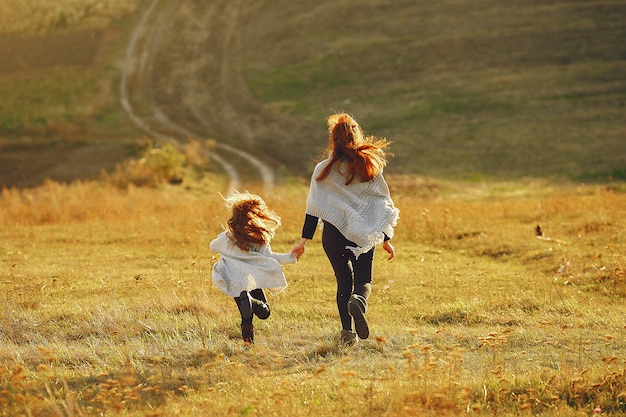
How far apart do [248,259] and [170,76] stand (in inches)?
1835

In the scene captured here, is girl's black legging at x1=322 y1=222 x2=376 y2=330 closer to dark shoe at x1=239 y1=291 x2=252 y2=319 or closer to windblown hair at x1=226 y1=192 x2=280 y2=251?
windblown hair at x1=226 y1=192 x2=280 y2=251

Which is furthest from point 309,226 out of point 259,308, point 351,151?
point 259,308

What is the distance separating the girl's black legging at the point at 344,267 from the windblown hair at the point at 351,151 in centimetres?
58

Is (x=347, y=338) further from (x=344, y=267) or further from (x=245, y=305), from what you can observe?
(x=245, y=305)

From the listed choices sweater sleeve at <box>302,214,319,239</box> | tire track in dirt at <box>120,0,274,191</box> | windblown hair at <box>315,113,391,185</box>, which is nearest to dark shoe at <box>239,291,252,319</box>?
A: sweater sleeve at <box>302,214,319,239</box>

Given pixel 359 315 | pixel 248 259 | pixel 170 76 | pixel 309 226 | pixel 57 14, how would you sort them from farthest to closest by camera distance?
pixel 57 14 < pixel 170 76 < pixel 248 259 < pixel 309 226 < pixel 359 315

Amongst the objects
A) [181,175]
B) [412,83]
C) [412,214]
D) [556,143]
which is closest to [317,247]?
[412,214]

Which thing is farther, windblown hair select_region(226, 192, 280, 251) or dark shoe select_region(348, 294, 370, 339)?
windblown hair select_region(226, 192, 280, 251)

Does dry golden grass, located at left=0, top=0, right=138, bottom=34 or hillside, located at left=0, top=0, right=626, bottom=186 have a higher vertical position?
dry golden grass, located at left=0, top=0, right=138, bottom=34

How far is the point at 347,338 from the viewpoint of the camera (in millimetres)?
8312

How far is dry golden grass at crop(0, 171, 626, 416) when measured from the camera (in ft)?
21.6

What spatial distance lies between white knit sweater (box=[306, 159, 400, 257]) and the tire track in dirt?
23.4 m

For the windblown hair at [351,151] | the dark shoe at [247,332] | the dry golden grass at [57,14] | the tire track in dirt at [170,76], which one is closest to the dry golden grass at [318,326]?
the dark shoe at [247,332]

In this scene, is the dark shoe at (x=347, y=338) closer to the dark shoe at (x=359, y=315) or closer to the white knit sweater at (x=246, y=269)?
the dark shoe at (x=359, y=315)
